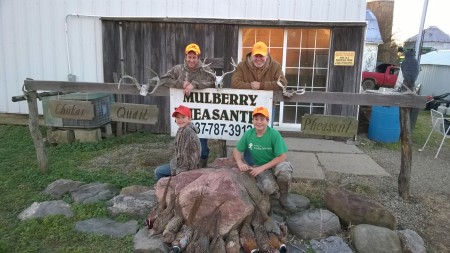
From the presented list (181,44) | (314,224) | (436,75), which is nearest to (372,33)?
(436,75)

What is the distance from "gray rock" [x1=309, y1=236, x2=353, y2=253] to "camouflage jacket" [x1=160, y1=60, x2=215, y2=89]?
2339 mm

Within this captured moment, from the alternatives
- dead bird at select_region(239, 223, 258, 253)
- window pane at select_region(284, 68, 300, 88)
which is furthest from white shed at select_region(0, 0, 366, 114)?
dead bird at select_region(239, 223, 258, 253)

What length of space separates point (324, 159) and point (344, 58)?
2.50 meters

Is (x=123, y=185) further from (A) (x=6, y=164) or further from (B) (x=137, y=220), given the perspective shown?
(A) (x=6, y=164)

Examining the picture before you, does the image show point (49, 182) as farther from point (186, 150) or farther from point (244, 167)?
point (244, 167)

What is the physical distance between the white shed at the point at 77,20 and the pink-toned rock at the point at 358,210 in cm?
479

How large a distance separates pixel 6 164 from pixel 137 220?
3.41m

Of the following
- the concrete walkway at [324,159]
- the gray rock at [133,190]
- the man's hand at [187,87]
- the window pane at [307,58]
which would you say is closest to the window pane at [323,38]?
the window pane at [307,58]

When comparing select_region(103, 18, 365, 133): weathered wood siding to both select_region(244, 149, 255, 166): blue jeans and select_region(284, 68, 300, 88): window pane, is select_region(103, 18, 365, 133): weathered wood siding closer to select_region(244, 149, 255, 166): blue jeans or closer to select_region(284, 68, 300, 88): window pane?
select_region(284, 68, 300, 88): window pane

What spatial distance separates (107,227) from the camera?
13.2 feet

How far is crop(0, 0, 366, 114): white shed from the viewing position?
7824 mm

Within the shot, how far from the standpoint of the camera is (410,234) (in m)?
3.91

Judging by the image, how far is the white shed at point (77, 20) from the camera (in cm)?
782

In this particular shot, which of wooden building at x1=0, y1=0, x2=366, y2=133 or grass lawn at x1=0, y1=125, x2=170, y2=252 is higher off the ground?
wooden building at x1=0, y1=0, x2=366, y2=133
